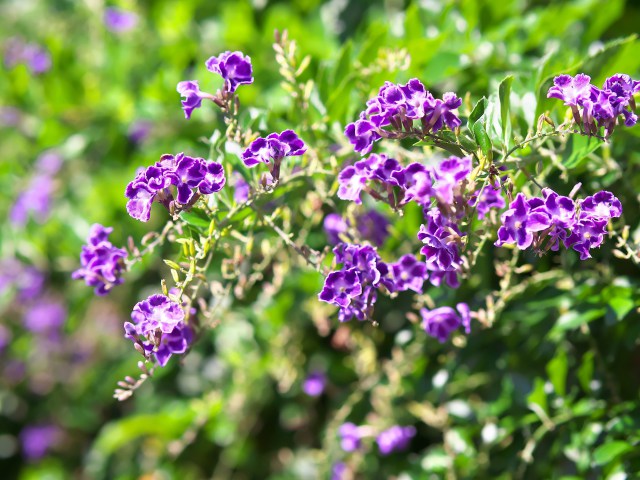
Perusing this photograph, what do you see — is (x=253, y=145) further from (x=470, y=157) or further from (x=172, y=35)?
(x=172, y=35)

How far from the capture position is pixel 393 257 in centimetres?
164

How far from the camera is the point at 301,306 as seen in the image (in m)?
1.91

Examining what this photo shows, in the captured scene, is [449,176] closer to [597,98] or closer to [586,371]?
[597,98]

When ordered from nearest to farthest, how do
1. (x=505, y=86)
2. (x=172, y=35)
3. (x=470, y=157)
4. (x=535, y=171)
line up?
(x=470, y=157) < (x=505, y=86) < (x=535, y=171) < (x=172, y=35)

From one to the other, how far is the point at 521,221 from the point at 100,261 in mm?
753

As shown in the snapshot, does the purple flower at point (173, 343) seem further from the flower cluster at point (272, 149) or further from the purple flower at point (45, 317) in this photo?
the purple flower at point (45, 317)

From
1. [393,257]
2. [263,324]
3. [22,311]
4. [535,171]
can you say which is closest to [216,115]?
[263,324]

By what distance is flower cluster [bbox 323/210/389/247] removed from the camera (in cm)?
149

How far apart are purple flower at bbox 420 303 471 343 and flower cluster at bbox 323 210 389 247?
22 cm

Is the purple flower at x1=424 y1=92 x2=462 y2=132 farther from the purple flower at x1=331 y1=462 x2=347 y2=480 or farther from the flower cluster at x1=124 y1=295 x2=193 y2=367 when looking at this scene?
the purple flower at x1=331 y1=462 x2=347 y2=480

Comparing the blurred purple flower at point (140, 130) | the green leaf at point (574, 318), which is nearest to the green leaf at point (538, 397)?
the green leaf at point (574, 318)

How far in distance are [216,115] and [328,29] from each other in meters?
0.43

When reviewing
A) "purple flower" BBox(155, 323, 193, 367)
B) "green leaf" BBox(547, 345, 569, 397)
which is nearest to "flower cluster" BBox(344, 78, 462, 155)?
"purple flower" BBox(155, 323, 193, 367)

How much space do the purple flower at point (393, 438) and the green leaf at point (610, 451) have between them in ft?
1.71
